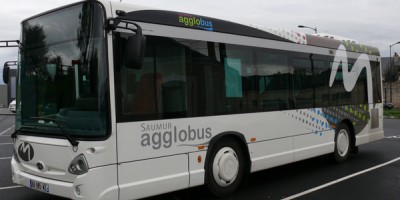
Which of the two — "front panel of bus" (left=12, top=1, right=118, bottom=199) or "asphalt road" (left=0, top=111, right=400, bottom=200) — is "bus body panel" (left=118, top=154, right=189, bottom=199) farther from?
"asphalt road" (left=0, top=111, right=400, bottom=200)

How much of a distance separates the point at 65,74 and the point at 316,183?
193 inches

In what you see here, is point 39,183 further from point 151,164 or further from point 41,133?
point 151,164

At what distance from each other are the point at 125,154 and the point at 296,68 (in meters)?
4.44

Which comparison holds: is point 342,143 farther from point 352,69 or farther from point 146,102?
point 146,102

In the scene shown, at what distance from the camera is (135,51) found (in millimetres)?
4785

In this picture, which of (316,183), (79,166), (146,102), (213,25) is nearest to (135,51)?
(146,102)

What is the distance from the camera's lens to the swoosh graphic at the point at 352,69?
9.61 metres

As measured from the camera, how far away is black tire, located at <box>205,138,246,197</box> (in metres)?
6.40

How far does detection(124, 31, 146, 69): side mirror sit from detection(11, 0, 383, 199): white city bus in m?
0.01

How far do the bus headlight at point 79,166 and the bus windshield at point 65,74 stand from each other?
0.26 metres

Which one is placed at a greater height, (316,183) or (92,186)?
(92,186)

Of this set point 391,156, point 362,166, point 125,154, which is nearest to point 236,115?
point 125,154

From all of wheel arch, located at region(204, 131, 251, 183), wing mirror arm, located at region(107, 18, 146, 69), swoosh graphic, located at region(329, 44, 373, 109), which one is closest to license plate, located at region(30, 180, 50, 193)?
wing mirror arm, located at region(107, 18, 146, 69)

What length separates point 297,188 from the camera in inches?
285
